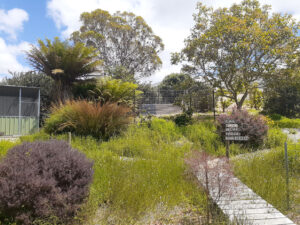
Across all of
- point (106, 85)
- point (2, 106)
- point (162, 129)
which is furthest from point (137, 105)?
point (2, 106)

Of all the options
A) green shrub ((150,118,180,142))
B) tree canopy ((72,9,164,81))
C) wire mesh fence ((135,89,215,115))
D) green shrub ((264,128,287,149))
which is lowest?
green shrub ((264,128,287,149))

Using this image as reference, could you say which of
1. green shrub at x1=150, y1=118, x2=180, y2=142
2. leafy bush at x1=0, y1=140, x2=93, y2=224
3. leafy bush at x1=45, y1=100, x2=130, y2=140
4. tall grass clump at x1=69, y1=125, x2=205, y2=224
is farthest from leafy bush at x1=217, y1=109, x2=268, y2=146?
leafy bush at x1=0, y1=140, x2=93, y2=224

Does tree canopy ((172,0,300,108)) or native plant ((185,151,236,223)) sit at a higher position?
tree canopy ((172,0,300,108))

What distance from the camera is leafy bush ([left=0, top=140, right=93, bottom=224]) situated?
2234mm

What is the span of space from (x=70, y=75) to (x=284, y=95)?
9.78 m

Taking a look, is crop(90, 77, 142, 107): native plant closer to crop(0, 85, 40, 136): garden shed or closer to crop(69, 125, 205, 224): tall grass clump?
crop(0, 85, 40, 136): garden shed

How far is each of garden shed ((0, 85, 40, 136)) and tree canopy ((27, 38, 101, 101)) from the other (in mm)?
1098

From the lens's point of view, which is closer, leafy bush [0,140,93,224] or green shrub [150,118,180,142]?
leafy bush [0,140,93,224]

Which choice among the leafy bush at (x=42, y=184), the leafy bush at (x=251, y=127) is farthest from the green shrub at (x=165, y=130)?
the leafy bush at (x=42, y=184)

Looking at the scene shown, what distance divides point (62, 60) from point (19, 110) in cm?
276

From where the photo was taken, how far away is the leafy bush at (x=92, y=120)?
19.6ft

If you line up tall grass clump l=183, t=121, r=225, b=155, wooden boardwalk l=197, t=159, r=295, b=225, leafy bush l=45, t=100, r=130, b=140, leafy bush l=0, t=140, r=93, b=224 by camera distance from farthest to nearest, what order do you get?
leafy bush l=45, t=100, r=130, b=140
tall grass clump l=183, t=121, r=225, b=155
wooden boardwalk l=197, t=159, r=295, b=225
leafy bush l=0, t=140, r=93, b=224

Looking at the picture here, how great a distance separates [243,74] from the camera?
28.9ft

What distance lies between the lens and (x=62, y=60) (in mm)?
9469
